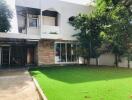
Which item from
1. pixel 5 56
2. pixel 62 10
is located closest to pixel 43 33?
pixel 62 10

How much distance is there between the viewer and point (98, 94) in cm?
1029

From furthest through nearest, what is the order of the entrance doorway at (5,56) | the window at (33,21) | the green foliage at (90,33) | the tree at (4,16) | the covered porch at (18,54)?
the tree at (4,16)
the covered porch at (18,54)
the entrance doorway at (5,56)
the window at (33,21)
the green foliage at (90,33)

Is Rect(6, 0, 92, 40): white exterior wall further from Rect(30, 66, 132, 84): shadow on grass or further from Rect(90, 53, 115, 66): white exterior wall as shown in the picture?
Rect(30, 66, 132, 84): shadow on grass

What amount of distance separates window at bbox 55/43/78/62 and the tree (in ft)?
22.4

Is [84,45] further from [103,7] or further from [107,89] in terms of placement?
[107,89]

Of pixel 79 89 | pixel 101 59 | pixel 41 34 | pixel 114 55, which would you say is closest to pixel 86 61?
pixel 101 59

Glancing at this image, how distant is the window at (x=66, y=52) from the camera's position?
91.2 ft

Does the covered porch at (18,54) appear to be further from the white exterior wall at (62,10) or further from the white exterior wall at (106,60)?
the white exterior wall at (106,60)

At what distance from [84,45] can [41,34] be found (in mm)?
4766

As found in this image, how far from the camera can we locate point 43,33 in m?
25.2

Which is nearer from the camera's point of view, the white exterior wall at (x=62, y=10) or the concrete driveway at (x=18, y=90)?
the concrete driveway at (x=18, y=90)

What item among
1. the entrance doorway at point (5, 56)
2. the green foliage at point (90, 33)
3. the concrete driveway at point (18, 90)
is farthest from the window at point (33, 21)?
the concrete driveway at point (18, 90)

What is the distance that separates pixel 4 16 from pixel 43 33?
22.1ft

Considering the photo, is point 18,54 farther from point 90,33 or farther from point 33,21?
point 90,33
